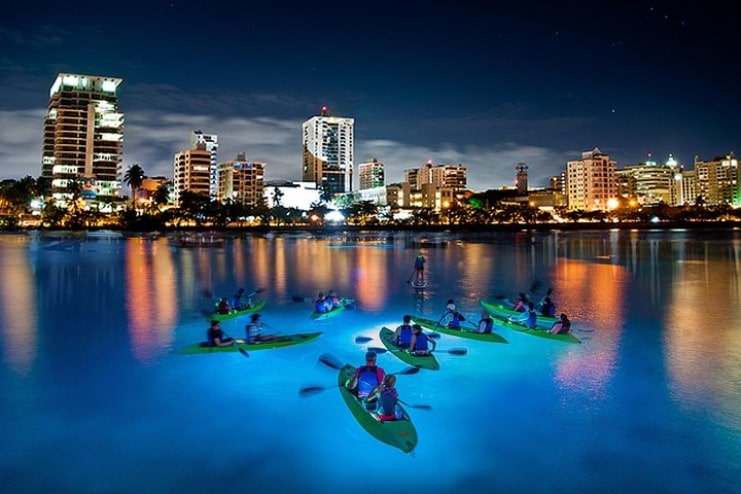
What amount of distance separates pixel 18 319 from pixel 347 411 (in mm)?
14684

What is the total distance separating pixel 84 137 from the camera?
525 feet

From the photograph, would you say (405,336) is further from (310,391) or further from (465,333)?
(310,391)

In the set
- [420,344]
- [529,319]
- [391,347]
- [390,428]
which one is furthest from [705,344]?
[390,428]

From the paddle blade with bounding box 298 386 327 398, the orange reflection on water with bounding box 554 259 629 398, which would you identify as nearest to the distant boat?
the orange reflection on water with bounding box 554 259 629 398

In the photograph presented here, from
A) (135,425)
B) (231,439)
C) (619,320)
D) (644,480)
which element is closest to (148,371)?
(135,425)

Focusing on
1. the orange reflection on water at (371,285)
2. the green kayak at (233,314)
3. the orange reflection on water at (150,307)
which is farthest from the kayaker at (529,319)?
the orange reflection on water at (150,307)

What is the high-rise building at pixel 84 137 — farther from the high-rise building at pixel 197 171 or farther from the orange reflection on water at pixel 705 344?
the orange reflection on water at pixel 705 344

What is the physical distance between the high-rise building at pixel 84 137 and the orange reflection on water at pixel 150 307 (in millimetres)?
138657

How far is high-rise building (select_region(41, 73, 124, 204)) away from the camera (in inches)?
6181

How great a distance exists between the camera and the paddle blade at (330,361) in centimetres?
1176

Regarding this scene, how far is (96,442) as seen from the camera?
8516 mm

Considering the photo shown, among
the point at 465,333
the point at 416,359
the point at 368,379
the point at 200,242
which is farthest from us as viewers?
the point at 200,242

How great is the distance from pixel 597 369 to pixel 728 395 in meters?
2.61

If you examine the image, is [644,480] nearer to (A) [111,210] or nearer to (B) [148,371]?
(B) [148,371]
